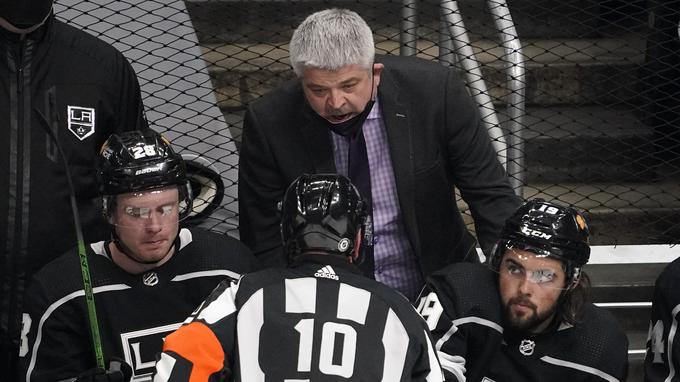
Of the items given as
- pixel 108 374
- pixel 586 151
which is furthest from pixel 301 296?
pixel 586 151

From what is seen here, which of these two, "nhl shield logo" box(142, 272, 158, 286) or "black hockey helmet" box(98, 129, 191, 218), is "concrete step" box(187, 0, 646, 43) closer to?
"black hockey helmet" box(98, 129, 191, 218)

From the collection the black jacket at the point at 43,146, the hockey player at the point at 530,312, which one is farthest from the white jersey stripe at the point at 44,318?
the hockey player at the point at 530,312

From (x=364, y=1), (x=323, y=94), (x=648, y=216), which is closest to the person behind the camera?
(x=323, y=94)

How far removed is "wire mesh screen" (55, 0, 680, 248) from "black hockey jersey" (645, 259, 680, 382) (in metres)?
1.10

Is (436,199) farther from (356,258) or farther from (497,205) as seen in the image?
(356,258)

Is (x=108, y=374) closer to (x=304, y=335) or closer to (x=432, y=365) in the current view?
(x=304, y=335)

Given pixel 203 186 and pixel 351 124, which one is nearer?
pixel 351 124

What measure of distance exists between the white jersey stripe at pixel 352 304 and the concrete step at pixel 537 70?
2395mm

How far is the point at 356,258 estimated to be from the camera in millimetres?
2531

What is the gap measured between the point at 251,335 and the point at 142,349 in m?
0.77

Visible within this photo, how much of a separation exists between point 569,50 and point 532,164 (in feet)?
1.90

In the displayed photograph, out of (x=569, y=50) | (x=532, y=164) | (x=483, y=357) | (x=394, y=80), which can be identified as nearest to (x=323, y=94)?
(x=394, y=80)

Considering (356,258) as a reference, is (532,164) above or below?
below

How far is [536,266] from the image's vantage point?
2.99 m
